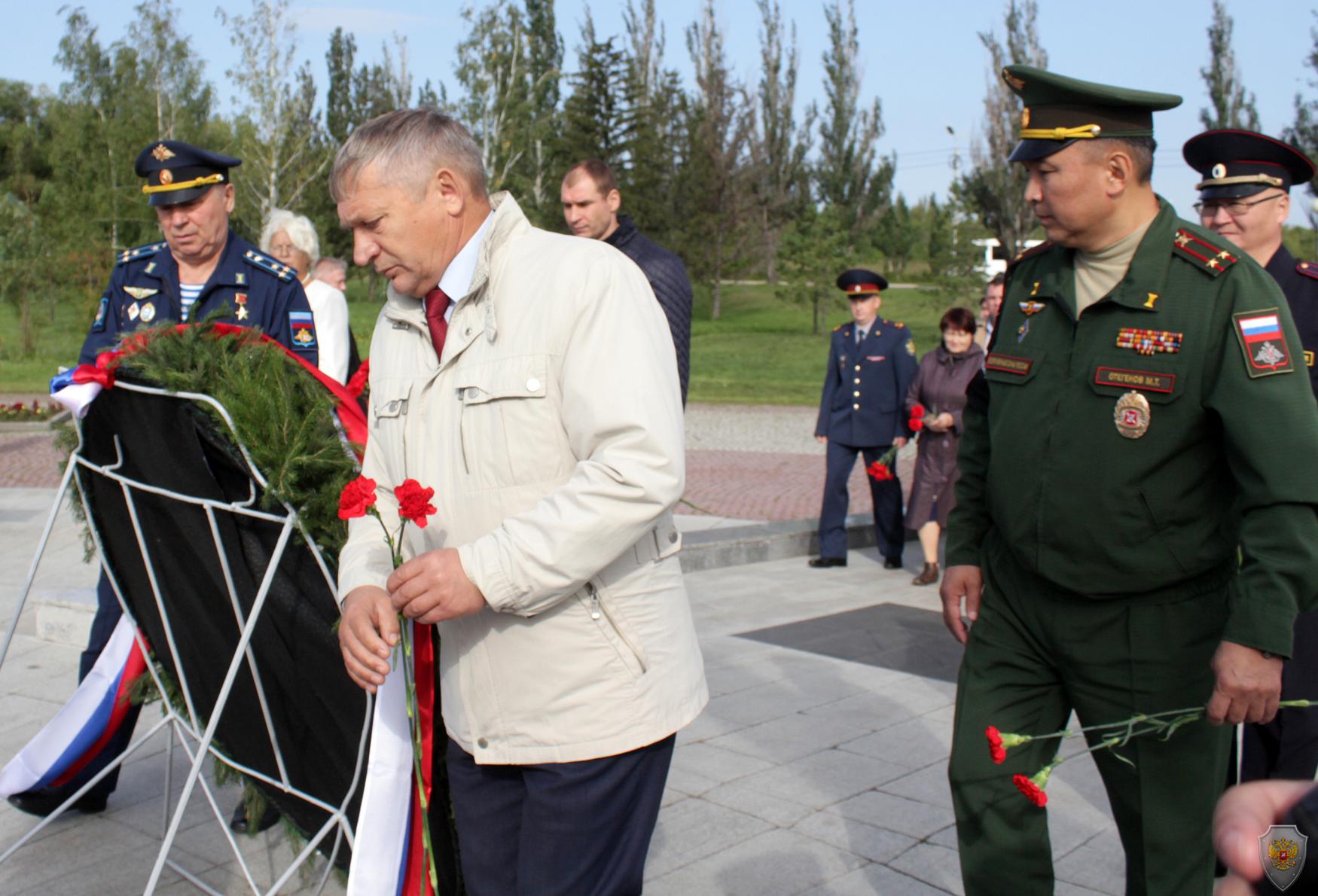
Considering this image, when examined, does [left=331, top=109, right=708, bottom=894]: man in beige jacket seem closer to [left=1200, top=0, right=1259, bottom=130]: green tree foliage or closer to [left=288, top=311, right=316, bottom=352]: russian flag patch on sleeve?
[left=288, top=311, right=316, bottom=352]: russian flag patch on sleeve

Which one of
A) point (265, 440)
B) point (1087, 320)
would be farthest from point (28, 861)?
point (1087, 320)

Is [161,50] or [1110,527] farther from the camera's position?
[161,50]

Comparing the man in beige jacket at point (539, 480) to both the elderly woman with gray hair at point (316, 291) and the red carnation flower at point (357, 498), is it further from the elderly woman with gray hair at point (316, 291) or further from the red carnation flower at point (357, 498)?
the elderly woman with gray hair at point (316, 291)

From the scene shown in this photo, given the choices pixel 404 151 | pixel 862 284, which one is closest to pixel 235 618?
pixel 404 151

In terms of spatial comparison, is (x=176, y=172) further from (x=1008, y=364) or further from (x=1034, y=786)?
(x=1034, y=786)

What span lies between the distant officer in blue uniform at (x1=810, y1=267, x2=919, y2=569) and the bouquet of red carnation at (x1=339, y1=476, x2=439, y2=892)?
6.57m

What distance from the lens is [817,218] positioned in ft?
140

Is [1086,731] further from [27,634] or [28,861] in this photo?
[27,634]

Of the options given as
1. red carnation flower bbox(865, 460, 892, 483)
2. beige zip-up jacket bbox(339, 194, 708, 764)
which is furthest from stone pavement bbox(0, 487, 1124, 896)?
beige zip-up jacket bbox(339, 194, 708, 764)

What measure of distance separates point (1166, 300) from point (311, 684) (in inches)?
80.5

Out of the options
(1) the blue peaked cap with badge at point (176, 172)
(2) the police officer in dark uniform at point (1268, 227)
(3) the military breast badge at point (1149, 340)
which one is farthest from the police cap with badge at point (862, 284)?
(3) the military breast badge at point (1149, 340)

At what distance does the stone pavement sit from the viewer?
3854mm

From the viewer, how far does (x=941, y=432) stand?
862cm

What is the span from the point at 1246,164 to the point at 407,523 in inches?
111
